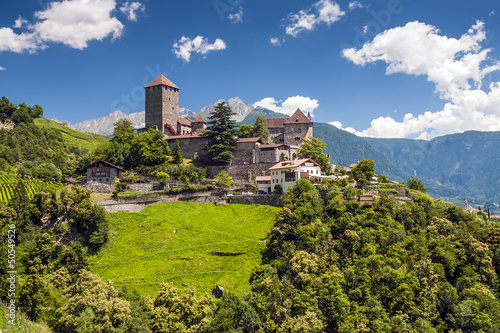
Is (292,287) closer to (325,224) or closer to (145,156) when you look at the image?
(325,224)

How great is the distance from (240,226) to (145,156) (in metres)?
27.7

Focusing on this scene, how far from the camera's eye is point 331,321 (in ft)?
145

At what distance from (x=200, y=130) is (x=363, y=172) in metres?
44.1

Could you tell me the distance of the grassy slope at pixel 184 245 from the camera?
4922 cm

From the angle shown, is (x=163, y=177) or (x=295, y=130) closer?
(x=163, y=177)

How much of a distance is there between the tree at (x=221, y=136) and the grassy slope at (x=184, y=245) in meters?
17.6

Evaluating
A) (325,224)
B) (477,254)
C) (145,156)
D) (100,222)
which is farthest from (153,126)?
(477,254)

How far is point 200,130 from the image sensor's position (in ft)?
333

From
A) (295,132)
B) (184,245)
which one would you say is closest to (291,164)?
(295,132)

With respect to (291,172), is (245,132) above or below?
above

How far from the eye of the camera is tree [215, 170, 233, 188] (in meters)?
72.8

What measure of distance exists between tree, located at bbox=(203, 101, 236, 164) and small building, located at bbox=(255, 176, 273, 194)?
10226mm

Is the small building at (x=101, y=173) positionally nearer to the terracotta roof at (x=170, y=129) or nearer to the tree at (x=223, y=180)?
the tree at (x=223, y=180)

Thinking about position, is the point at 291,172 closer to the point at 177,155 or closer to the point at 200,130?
the point at 177,155
